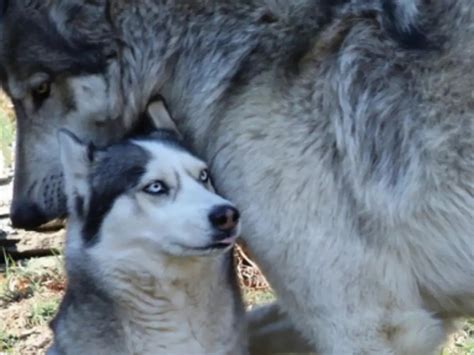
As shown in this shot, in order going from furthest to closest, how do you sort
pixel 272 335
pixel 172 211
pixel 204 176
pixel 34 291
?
pixel 34 291 < pixel 272 335 < pixel 204 176 < pixel 172 211

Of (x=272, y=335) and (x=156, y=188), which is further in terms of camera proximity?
(x=272, y=335)

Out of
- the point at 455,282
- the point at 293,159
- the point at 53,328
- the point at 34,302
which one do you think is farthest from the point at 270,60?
the point at 34,302

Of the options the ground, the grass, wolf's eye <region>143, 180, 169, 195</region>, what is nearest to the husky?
wolf's eye <region>143, 180, 169, 195</region>

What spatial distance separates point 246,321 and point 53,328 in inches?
25.8

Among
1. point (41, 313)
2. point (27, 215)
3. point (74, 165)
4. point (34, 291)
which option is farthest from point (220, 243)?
point (34, 291)

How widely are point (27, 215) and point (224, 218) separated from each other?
861 millimetres

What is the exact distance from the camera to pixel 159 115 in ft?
15.1

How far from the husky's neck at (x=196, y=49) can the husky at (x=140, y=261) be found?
11cm

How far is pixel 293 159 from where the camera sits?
433 cm

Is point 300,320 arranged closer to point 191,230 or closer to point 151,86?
point 191,230

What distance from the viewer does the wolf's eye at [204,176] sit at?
4.43 metres

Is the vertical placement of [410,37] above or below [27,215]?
above

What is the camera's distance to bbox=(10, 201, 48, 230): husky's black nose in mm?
4738

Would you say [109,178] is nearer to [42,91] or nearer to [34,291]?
[42,91]
